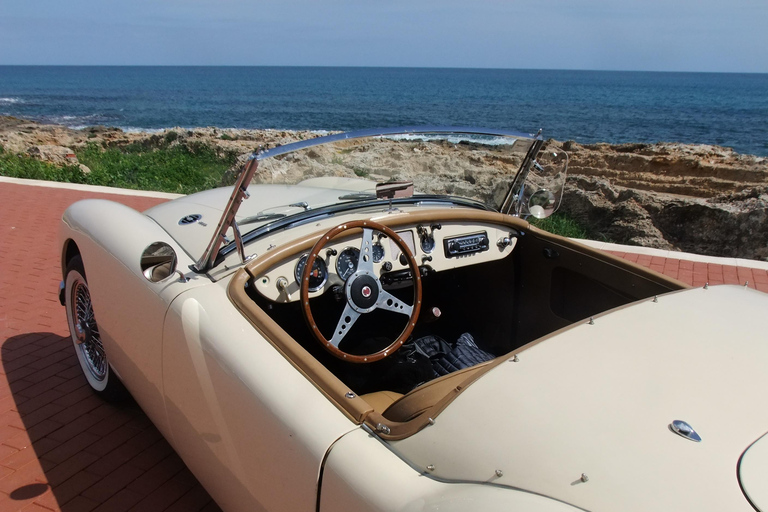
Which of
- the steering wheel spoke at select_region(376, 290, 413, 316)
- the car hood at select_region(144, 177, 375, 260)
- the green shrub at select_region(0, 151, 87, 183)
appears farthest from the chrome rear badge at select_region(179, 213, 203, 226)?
the green shrub at select_region(0, 151, 87, 183)

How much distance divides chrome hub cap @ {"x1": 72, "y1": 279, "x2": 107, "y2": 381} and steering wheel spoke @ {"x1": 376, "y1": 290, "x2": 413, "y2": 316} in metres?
1.78

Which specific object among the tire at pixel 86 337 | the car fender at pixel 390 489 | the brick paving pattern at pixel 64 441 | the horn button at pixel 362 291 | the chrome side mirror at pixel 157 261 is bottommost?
the brick paving pattern at pixel 64 441

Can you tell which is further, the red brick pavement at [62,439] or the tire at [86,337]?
the tire at [86,337]

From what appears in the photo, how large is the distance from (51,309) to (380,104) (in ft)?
187

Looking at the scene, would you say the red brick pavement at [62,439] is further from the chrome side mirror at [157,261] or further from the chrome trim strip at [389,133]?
the chrome trim strip at [389,133]

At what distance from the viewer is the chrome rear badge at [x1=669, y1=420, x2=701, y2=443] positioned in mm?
1448

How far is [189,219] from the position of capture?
2.98 meters

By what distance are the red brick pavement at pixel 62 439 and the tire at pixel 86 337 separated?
0.46 ft

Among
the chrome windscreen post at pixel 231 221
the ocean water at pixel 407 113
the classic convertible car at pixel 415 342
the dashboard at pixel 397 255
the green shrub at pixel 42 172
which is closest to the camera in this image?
the classic convertible car at pixel 415 342

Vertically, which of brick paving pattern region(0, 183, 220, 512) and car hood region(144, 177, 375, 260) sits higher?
car hood region(144, 177, 375, 260)

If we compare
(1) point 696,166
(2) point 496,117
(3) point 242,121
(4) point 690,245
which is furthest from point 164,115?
(4) point 690,245

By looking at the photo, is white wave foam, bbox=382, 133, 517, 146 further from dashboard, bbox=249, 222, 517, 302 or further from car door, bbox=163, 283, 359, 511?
car door, bbox=163, 283, 359, 511

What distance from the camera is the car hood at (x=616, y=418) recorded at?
1329 mm

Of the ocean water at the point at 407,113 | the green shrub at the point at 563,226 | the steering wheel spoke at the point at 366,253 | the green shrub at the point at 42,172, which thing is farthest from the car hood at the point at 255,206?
the ocean water at the point at 407,113
